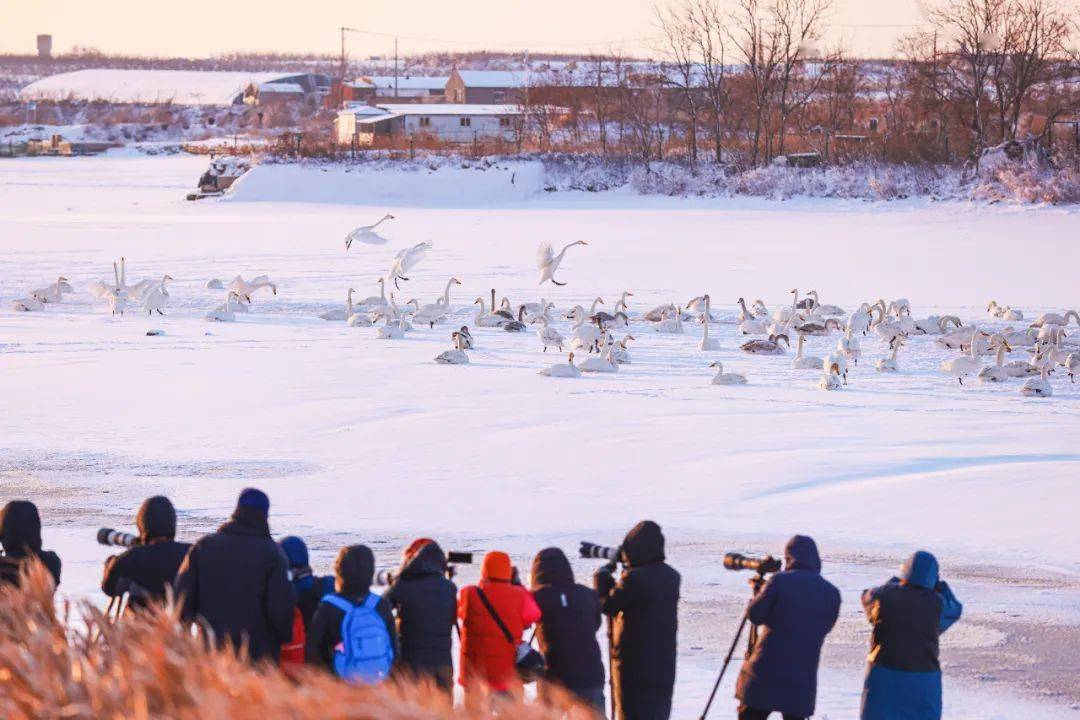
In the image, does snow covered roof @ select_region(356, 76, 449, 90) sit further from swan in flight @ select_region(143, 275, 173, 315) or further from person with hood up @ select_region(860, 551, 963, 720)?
person with hood up @ select_region(860, 551, 963, 720)

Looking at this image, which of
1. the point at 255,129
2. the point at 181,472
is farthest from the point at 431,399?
the point at 255,129

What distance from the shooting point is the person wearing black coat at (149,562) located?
4.85 meters

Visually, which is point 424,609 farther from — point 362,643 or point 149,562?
point 149,562

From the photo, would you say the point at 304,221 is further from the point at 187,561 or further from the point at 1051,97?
the point at 187,561

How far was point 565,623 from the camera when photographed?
4867 millimetres

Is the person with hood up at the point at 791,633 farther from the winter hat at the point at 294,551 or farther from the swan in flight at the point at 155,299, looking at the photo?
the swan in flight at the point at 155,299

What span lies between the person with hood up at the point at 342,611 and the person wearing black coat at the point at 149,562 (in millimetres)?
692

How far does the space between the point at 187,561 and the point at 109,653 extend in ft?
7.00

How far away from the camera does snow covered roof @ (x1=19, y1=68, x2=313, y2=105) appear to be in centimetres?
13325

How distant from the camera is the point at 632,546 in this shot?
503 centimetres

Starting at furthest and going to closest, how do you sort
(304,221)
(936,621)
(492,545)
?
(304,221), (492,545), (936,621)

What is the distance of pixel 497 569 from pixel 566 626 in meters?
0.32

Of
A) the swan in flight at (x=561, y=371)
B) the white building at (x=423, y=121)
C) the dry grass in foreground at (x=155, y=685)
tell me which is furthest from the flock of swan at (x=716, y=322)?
the white building at (x=423, y=121)

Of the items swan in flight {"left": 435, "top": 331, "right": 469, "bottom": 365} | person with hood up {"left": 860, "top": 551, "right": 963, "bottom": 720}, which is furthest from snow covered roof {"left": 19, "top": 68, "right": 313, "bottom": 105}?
person with hood up {"left": 860, "top": 551, "right": 963, "bottom": 720}
